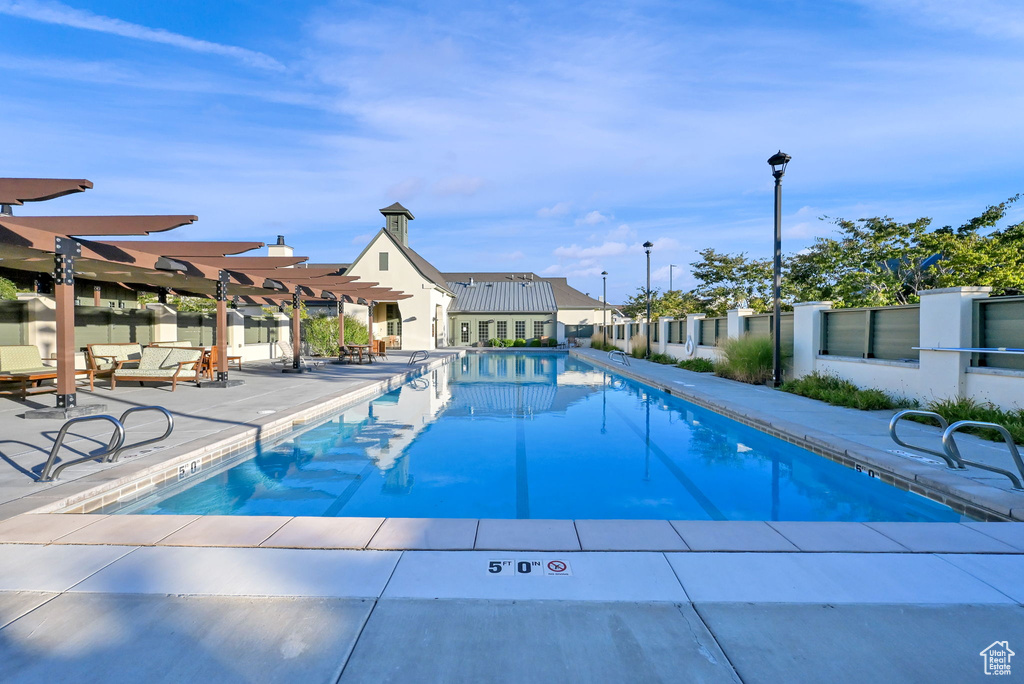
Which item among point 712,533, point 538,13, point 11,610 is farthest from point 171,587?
point 538,13

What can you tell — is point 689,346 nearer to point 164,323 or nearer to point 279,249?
point 164,323

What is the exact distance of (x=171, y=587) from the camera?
113 inches

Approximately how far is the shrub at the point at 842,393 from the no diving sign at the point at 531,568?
792cm

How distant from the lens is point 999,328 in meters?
7.29

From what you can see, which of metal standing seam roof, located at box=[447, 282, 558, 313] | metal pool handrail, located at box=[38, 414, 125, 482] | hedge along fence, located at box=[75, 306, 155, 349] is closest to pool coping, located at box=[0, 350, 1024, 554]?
metal pool handrail, located at box=[38, 414, 125, 482]

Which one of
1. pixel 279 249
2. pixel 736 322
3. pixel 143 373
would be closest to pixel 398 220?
pixel 279 249

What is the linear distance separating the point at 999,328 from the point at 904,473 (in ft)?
13.6

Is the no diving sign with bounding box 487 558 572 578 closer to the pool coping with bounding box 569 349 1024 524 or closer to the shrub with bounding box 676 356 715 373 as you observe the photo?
the pool coping with bounding box 569 349 1024 524

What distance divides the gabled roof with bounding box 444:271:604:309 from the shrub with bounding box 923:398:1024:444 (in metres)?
34.2

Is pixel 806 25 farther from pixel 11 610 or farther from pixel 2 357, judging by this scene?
pixel 2 357

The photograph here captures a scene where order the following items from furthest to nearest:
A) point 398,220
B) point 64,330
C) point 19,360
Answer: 1. point 398,220
2. point 19,360
3. point 64,330

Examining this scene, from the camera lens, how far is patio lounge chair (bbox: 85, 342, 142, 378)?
478 inches

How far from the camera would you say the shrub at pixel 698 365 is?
1627 cm

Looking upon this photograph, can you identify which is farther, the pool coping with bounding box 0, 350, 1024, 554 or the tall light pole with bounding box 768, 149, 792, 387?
the tall light pole with bounding box 768, 149, 792, 387
